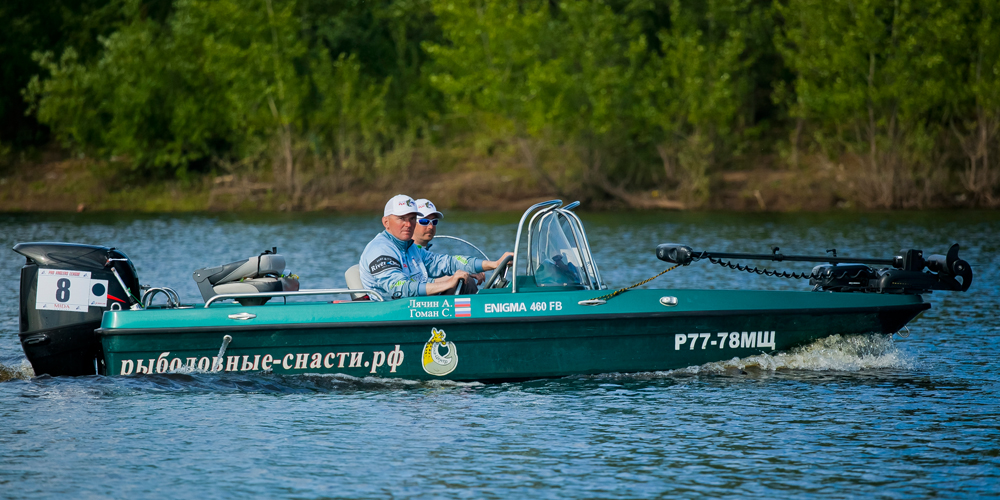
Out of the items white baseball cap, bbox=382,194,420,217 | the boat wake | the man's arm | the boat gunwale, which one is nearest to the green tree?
the boat gunwale

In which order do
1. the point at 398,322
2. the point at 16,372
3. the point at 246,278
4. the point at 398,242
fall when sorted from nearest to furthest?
1. the point at 398,322
2. the point at 398,242
3. the point at 246,278
4. the point at 16,372

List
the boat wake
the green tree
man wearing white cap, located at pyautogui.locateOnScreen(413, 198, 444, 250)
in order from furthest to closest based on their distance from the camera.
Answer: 1. the green tree
2. the boat wake
3. man wearing white cap, located at pyautogui.locateOnScreen(413, 198, 444, 250)

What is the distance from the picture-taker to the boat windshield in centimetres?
935

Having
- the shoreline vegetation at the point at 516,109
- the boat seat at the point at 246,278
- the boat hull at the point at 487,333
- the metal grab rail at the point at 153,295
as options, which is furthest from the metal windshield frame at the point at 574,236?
the shoreline vegetation at the point at 516,109

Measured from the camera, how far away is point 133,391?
9.03m

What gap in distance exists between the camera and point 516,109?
140ft

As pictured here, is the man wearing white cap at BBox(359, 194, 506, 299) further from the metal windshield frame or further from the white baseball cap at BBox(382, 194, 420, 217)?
the metal windshield frame

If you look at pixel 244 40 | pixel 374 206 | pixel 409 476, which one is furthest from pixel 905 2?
pixel 409 476

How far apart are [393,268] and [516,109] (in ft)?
111

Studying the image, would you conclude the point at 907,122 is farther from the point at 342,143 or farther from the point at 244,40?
the point at 244,40

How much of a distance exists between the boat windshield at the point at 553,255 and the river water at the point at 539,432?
0.87 metres

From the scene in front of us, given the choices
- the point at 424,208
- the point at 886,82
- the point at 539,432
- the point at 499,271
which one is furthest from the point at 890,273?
the point at 886,82

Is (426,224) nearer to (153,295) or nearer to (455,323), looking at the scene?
(455,323)

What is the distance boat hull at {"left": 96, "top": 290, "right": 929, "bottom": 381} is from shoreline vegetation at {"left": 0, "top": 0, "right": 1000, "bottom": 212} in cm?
3027
